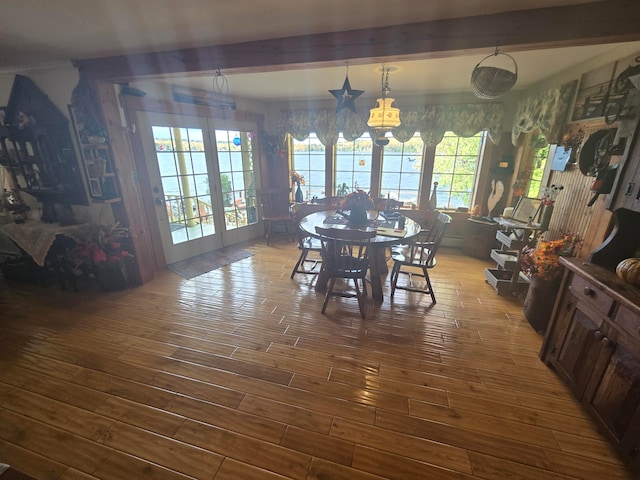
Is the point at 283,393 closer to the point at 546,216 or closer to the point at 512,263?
the point at 512,263

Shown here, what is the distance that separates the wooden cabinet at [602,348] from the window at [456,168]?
9.10 ft

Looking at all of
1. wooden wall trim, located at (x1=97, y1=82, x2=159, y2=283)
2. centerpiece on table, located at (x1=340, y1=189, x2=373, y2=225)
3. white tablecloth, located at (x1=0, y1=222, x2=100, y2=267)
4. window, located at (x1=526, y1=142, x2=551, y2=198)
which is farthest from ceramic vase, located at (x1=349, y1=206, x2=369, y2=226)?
white tablecloth, located at (x1=0, y1=222, x2=100, y2=267)

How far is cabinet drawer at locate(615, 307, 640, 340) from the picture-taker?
1.26 meters

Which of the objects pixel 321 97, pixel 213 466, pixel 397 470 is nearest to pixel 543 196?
pixel 397 470

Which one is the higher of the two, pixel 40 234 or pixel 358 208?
pixel 358 208

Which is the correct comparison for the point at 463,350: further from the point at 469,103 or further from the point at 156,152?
the point at 156,152

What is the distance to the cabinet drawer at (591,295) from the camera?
1.46 metres

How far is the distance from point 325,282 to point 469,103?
3.32 metres

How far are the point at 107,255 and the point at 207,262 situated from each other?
1146 millimetres

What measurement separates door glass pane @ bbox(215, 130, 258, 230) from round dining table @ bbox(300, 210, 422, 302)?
1.81 metres

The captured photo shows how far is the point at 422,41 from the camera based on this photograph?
5.75 feet

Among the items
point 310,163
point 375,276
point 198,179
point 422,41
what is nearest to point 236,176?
point 198,179

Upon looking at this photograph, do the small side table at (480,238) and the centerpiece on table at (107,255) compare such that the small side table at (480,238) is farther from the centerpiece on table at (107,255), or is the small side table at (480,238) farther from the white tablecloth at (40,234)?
the white tablecloth at (40,234)

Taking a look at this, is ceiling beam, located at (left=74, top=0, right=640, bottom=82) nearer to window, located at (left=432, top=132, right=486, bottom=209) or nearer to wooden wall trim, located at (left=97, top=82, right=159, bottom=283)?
wooden wall trim, located at (left=97, top=82, right=159, bottom=283)
